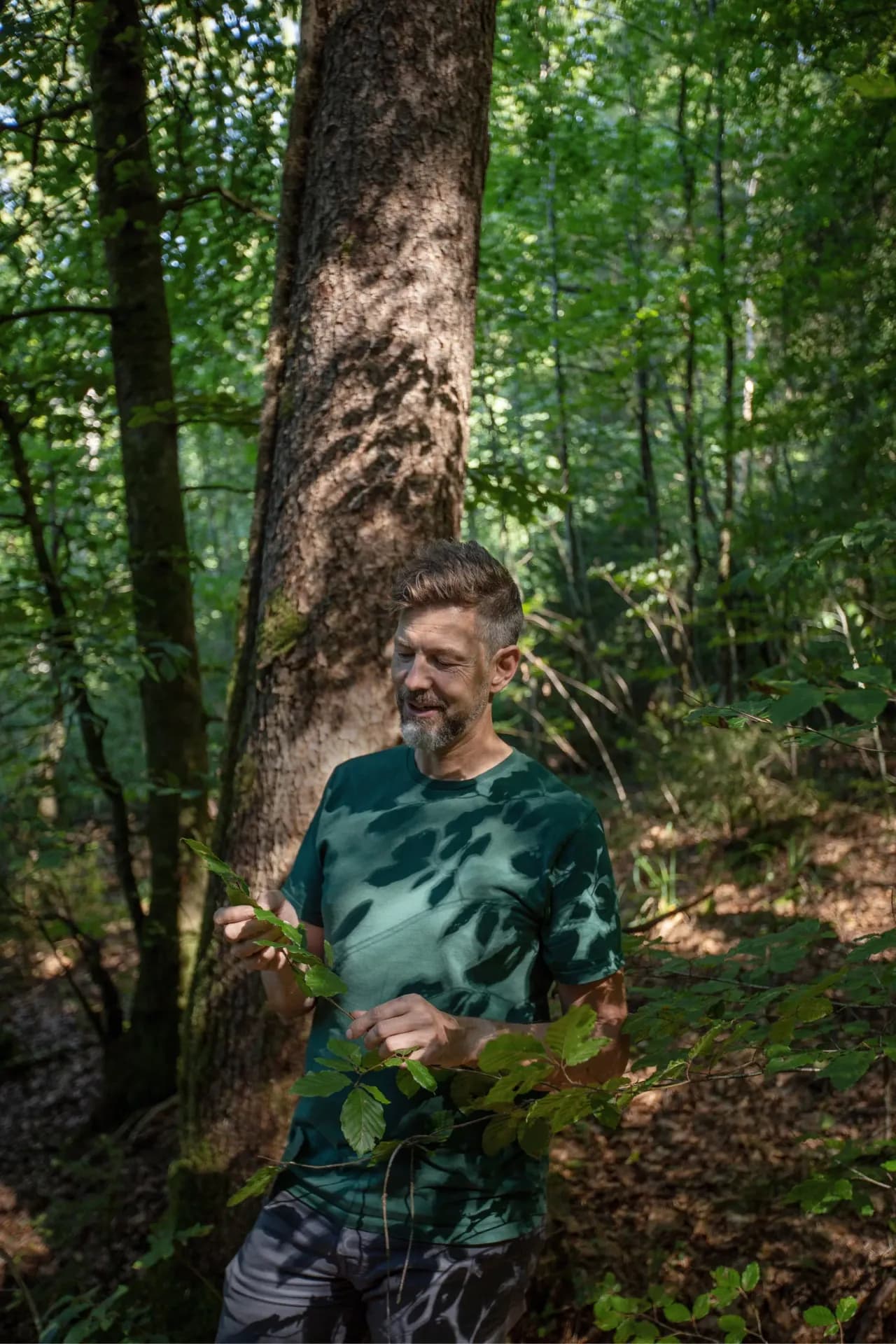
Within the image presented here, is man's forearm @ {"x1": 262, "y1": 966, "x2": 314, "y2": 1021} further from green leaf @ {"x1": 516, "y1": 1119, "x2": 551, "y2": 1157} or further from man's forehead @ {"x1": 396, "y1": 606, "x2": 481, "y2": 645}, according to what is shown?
man's forehead @ {"x1": 396, "y1": 606, "x2": 481, "y2": 645}

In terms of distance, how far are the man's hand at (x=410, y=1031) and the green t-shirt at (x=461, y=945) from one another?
259mm

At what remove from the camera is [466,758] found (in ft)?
6.49

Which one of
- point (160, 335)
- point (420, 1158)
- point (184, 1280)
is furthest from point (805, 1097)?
point (160, 335)

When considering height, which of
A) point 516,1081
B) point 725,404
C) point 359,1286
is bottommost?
point 359,1286

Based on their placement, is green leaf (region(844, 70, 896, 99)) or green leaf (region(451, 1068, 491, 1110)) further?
green leaf (region(451, 1068, 491, 1110))

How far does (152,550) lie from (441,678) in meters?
3.74

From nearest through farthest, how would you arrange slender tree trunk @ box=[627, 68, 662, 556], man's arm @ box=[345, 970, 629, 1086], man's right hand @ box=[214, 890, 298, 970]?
1. man's arm @ box=[345, 970, 629, 1086]
2. man's right hand @ box=[214, 890, 298, 970]
3. slender tree trunk @ box=[627, 68, 662, 556]

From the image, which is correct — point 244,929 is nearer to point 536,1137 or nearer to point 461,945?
point 461,945

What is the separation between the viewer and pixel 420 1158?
1.81 m

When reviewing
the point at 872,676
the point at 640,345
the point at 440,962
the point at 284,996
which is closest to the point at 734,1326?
the point at 440,962

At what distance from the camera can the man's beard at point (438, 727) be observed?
192 centimetres

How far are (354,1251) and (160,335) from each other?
4.65 meters

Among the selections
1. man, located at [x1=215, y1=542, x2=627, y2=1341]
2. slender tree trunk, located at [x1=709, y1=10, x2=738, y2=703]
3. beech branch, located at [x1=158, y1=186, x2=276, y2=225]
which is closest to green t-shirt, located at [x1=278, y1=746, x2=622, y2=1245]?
man, located at [x1=215, y1=542, x2=627, y2=1341]

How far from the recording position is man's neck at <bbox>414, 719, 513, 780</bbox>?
1973mm
